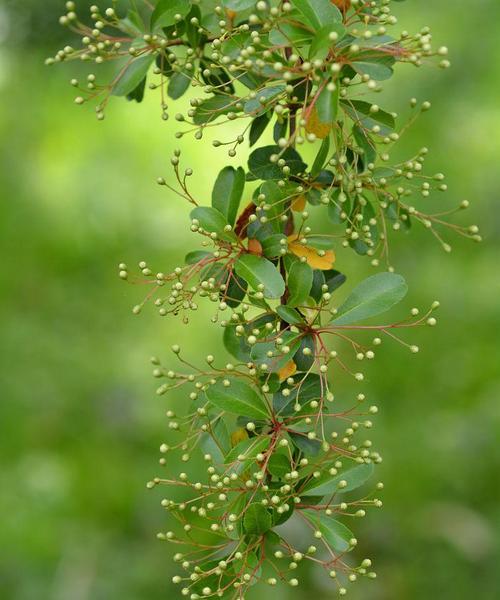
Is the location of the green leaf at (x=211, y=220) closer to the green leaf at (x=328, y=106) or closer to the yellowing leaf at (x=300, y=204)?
the yellowing leaf at (x=300, y=204)

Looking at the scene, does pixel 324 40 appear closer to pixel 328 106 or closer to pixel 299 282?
pixel 328 106

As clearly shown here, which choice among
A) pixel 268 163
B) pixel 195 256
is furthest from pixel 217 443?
pixel 268 163

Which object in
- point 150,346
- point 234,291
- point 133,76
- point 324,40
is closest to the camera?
point 324,40

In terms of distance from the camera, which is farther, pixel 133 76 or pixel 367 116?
pixel 133 76

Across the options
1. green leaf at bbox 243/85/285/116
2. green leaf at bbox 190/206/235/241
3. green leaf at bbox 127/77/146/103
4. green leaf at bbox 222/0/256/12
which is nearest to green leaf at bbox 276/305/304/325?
green leaf at bbox 190/206/235/241

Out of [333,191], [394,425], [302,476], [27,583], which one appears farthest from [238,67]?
[394,425]

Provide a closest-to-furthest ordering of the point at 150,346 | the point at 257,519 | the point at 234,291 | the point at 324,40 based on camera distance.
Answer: the point at 324,40 < the point at 257,519 < the point at 234,291 < the point at 150,346
